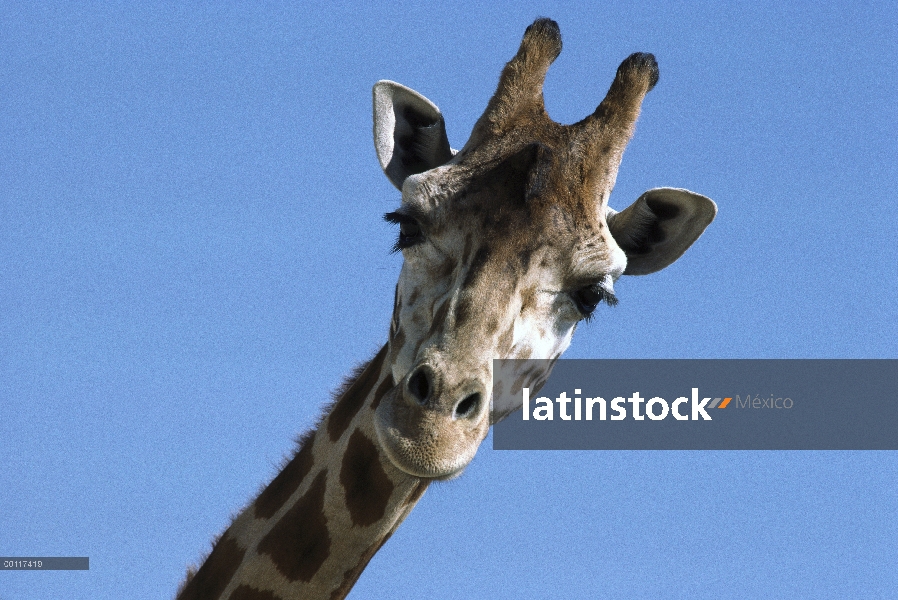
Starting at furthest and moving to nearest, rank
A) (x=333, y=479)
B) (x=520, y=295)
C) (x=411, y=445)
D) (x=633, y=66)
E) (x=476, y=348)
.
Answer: (x=633, y=66) → (x=333, y=479) → (x=520, y=295) → (x=476, y=348) → (x=411, y=445)

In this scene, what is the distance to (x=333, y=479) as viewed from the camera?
612cm

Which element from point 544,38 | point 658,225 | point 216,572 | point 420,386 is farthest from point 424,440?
point 544,38

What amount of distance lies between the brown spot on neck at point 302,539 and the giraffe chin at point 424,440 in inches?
45.6

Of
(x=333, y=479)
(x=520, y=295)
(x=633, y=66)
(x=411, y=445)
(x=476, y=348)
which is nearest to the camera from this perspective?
(x=411, y=445)

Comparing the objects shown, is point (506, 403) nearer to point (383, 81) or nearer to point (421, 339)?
point (421, 339)

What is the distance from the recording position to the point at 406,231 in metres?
6.08

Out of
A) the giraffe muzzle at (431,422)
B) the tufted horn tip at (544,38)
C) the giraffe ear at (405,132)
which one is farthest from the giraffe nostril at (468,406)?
the tufted horn tip at (544,38)

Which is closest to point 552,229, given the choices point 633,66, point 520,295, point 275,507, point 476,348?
point 520,295

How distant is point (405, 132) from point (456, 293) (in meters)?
1.69

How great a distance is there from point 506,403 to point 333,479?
1.01 metres

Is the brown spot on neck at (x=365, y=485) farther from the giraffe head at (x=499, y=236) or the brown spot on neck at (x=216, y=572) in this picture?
the brown spot on neck at (x=216, y=572)

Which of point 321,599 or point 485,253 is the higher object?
point 485,253

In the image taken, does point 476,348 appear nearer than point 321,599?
Yes

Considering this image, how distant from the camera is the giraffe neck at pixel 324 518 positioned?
5.93 metres
